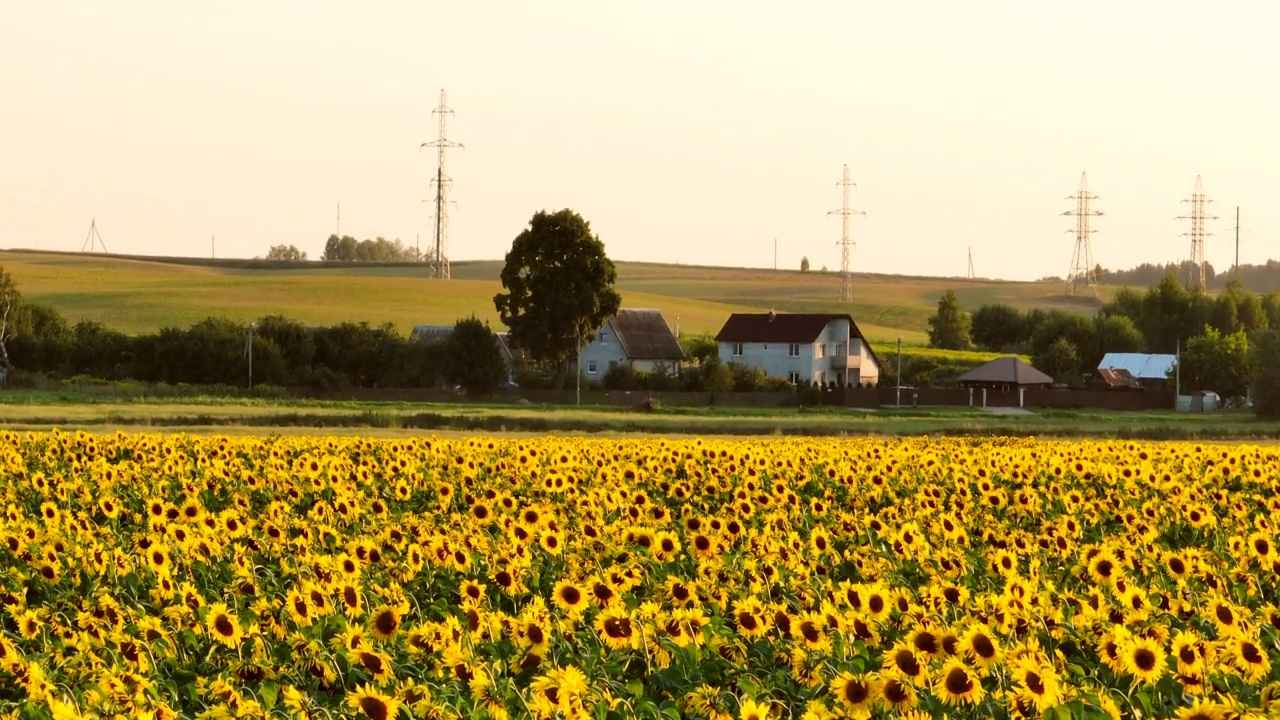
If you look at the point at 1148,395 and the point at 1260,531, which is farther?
the point at 1148,395

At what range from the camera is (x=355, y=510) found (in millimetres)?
13031

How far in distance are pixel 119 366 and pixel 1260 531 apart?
276 feet

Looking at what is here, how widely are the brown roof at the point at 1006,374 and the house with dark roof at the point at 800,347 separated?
768 centimetres

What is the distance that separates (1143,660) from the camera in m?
7.41

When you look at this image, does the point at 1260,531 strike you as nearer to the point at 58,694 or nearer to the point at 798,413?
the point at 58,694

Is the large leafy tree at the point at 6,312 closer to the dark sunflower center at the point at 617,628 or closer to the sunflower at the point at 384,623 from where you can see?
the sunflower at the point at 384,623

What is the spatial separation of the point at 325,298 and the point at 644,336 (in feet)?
167

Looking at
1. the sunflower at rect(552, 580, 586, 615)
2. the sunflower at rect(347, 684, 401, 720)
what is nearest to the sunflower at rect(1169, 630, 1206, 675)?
the sunflower at rect(552, 580, 586, 615)

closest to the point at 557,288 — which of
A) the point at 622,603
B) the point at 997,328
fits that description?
the point at 997,328

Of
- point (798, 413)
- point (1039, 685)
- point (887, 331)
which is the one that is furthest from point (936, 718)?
point (887, 331)

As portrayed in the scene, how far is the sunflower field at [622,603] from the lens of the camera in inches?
276

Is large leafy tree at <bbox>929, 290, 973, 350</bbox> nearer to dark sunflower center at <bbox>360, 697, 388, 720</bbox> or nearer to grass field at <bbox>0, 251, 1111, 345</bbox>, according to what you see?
grass field at <bbox>0, 251, 1111, 345</bbox>

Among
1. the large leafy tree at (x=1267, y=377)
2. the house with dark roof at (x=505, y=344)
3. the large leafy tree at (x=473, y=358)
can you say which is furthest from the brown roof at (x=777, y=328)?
the large leafy tree at (x=1267, y=377)

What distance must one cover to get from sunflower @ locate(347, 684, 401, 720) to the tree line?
108036 mm
